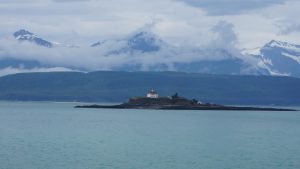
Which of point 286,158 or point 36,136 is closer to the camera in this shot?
point 286,158

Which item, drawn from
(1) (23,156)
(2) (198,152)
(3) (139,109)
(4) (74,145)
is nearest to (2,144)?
(4) (74,145)

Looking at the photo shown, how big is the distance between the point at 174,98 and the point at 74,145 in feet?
392

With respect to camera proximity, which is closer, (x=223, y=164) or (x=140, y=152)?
(x=223, y=164)

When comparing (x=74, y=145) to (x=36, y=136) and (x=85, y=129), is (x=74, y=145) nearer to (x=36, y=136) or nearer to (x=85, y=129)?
(x=36, y=136)

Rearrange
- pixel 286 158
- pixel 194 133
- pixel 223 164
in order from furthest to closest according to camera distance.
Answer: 1. pixel 194 133
2. pixel 286 158
3. pixel 223 164

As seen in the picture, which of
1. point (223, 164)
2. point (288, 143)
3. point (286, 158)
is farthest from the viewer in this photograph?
point (288, 143)

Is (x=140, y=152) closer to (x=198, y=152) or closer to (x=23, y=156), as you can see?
(x=198, y=152)

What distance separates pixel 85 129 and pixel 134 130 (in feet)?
20.6

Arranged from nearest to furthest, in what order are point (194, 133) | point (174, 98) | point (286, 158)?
point (286, 158) < point (194, 133) < point (174, 98)

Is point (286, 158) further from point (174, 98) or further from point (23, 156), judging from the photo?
point (174, 98)

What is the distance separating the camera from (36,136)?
3236 inches

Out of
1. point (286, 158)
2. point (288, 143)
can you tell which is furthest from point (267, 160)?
point (288, 143)

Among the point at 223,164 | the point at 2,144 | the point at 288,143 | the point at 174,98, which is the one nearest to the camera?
the point at 223,164

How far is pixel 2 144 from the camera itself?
7125 centimetres
